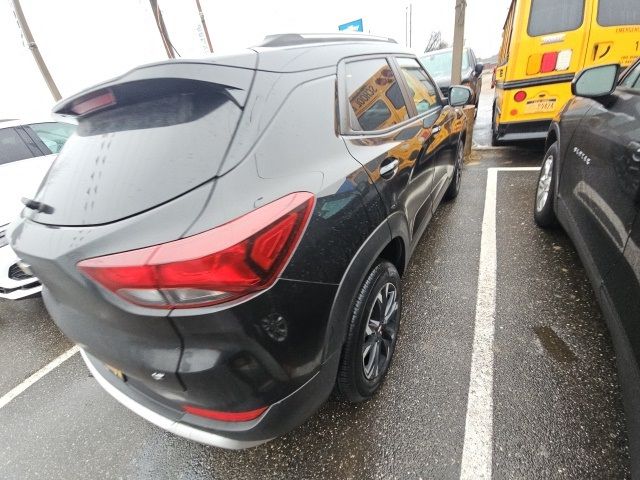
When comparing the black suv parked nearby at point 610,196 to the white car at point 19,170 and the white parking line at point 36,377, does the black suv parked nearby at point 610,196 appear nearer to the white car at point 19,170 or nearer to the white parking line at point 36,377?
the white parking line at point 36,377

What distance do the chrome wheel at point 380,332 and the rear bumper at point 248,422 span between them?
35 cm

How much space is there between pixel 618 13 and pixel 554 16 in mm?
607

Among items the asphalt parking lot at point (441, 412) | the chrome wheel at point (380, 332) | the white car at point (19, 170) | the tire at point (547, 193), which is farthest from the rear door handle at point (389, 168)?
the white car at point (19, 170)

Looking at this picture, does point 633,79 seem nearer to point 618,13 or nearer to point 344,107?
point 344,107

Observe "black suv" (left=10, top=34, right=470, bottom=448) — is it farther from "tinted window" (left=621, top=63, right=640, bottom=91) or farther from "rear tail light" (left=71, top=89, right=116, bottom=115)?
"tinted window" (left=621, top=63, right=640, bottom=91)

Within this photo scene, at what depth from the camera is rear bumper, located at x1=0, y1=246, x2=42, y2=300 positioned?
2.76m

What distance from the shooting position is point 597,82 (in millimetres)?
2037

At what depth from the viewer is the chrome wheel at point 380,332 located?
1.70 meters

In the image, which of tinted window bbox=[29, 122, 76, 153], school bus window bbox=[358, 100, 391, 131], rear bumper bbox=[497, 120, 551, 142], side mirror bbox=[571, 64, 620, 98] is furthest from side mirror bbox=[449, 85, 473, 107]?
tinted window bbox=[29, 122, 76, 153]

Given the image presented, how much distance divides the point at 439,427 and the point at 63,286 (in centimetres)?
173

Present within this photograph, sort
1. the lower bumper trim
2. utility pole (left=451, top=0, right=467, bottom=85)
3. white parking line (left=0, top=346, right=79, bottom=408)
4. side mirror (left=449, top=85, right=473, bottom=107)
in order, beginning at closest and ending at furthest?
the lower bumper trim < white parking line (left=0, top=346, right=79, bottom=408) < side mirror (left=449, top=85, right=473, bottom=107) < utility pole (left=451, top=0, right=467, bottom=85)

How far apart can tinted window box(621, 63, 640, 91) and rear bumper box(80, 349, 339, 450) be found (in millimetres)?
2298

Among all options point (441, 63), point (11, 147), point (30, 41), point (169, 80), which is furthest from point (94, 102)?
point (30, 41)

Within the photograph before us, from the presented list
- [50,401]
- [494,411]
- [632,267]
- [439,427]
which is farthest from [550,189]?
[50,401]
